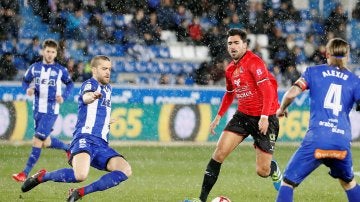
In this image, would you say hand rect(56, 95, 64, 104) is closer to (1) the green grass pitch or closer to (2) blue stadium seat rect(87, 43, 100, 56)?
(1) the green grass pitch

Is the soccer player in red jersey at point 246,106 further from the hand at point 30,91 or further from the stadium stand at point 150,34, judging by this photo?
the stadium stand at point 150,34

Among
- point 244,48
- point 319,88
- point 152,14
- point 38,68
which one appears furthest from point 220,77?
point 319,88

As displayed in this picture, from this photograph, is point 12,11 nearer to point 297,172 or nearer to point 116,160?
point 116,160

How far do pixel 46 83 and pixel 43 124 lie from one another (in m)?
0.71

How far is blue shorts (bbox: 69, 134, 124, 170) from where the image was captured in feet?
31.4

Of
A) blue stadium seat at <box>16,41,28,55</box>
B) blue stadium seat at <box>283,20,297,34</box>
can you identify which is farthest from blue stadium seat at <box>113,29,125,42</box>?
blue stadium seat at <box>283,20,297,34</box>

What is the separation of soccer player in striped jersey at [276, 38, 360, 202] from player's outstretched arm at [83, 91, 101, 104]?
2.02 metres

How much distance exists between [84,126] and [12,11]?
39.7ft

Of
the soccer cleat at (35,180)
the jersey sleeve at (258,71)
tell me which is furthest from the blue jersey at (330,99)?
the soccer cleat at (35,180)

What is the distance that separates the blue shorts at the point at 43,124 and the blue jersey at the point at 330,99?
6.64 m

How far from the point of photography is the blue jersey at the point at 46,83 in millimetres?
14297

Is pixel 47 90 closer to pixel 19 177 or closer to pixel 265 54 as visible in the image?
pixel 19 177

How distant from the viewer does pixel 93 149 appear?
961 centimetres

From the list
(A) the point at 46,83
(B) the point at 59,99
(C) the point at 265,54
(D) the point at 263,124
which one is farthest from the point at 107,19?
(D) the point at 263,124
